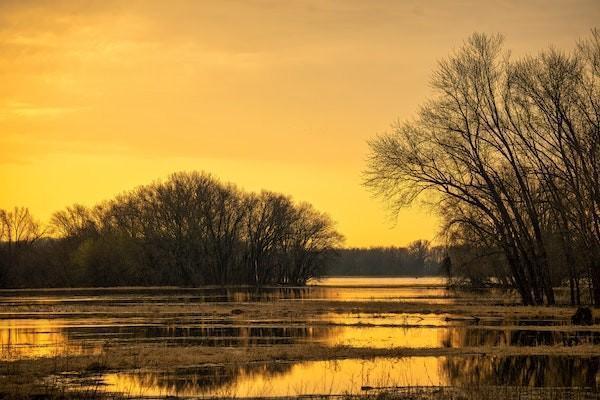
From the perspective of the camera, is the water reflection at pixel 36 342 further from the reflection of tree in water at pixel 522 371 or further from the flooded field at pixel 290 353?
the reflection of tree in water at pixel 522 371

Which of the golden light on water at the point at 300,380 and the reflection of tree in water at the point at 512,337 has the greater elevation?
the reflection of tree in water at the point at 512,337

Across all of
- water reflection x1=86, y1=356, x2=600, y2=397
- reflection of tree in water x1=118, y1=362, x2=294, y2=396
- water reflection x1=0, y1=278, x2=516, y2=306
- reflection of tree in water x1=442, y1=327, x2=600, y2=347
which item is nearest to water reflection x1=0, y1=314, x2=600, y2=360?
reflection of tree in water x1=442, y1=327, x2=600, y2=347

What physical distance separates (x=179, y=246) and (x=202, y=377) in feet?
377

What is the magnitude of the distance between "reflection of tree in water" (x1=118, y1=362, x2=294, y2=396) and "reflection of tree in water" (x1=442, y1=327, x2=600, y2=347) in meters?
9.16

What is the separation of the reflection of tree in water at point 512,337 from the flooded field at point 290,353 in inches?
1.9

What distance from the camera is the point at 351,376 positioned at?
24.6 m

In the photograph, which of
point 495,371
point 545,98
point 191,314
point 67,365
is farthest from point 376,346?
point 545,98

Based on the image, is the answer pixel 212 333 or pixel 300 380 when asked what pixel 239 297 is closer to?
pixel 212 333

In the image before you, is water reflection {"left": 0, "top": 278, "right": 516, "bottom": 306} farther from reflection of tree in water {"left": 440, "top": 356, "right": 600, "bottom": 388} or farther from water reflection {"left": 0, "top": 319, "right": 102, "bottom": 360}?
reflection of tree in water {"left": 440, "top": 356, "right": 600, "bottom": 388}

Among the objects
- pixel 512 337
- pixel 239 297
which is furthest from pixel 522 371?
pixel 239 297

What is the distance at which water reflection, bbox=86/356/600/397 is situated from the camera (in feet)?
72.9

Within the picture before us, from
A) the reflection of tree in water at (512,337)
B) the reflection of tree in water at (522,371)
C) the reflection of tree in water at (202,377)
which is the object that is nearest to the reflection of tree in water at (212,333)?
the reflection of tree in water at (512,337)

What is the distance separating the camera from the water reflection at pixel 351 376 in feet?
72.9

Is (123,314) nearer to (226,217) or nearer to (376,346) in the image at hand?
(376,346)
